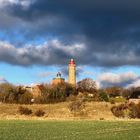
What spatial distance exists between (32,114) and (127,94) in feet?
260

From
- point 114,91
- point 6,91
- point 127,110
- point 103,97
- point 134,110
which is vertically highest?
point 114,91

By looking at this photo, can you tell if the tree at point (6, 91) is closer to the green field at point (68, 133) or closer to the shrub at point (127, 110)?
the shrub at point (127, 110)

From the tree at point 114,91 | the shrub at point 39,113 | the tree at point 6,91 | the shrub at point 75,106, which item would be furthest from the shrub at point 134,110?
the tree at point 114,91

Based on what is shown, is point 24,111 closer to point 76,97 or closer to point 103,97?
point 76,97

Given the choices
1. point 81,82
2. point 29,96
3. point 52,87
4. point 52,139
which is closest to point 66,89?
point 52,87

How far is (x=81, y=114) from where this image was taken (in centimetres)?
11388

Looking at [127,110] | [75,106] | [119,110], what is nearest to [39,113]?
[75,106]

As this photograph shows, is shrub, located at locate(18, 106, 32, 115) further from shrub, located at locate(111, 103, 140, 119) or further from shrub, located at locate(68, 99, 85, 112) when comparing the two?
shrub, located at locate(111, 103, 140, 119)

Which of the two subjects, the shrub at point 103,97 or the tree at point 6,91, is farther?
the shrub at point 103,97

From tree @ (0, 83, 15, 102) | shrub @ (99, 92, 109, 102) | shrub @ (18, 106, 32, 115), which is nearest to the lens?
shrub @ (18, 106, 32, 115)

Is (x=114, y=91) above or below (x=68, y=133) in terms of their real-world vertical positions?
above

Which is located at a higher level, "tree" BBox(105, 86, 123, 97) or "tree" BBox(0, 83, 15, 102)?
"tree" BBox(105, 86, 123, 97)

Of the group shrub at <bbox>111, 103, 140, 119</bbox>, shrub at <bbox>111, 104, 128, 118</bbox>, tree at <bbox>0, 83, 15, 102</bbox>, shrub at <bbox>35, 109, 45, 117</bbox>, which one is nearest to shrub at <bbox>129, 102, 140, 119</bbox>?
shrub at <bbox>111, 103, 140, 119</bbox>

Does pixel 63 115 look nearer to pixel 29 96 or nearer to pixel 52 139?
pixel 29 96
